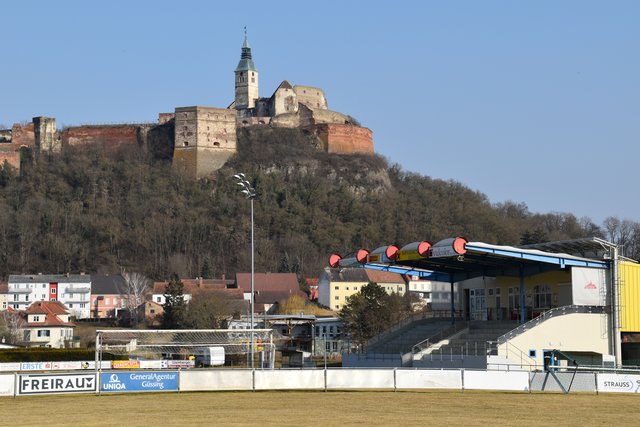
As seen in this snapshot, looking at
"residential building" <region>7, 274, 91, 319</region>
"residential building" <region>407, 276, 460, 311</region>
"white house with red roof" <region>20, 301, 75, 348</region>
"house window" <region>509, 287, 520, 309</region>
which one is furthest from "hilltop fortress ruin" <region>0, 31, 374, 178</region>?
"house window" <region>509, 287, 520, 309</region>

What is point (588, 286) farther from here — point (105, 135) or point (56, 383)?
point (105, 135)

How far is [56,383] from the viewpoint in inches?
1318

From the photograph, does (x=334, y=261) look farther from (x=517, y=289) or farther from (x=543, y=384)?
(x=543, y=384)

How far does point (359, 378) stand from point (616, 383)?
29.0 ft

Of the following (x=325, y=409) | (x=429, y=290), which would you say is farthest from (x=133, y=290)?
(x=325, y=409)

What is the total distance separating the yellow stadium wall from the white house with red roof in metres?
55.5

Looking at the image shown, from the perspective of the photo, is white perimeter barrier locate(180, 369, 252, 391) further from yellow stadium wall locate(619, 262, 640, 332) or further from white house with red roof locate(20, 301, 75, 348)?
white house with red roof locate(20, 301, 75, 348)

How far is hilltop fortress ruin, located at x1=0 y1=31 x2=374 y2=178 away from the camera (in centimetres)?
15312

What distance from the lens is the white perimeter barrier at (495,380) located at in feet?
117

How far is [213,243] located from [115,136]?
85.0ft

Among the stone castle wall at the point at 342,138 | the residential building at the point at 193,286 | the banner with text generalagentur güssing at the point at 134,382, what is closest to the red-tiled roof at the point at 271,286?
the residential building at the point at 193,286

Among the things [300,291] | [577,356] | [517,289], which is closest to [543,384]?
[577,356]

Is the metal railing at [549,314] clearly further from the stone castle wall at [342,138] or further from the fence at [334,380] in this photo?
the stone castle wall at [342,138]

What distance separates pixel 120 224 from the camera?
148500mm
